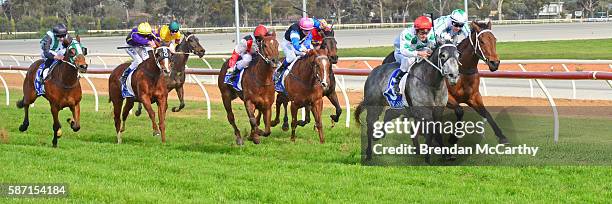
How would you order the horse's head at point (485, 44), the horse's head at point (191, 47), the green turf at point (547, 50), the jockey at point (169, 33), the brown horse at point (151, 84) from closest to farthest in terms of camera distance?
the horse's head at point (485, 44)
the brown horse at point (151, 84)
the horse's head at point (191, 47)
the jockey at point (169, 33)
the green turf at point (547, 50)

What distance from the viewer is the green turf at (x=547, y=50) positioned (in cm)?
3156

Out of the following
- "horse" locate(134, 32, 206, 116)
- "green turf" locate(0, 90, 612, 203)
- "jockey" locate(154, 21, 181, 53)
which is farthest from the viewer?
"jockey" locate(154, 21, 181, 53)

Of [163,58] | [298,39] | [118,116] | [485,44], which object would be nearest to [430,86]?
[485,44]

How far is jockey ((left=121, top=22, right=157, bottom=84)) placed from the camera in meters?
12.8

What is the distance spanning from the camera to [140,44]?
12984 mm

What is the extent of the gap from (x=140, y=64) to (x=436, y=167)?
533 centimetres

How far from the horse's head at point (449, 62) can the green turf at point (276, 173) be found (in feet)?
2.54

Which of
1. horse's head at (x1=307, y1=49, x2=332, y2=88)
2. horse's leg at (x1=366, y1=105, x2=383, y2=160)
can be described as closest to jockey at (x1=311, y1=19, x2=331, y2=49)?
horse's head at (x1=307, y1=49, x2=332, y2=88)

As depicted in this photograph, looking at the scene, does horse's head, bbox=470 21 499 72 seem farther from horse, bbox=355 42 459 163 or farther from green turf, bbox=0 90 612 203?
green turf, bbox=0 90 612 203

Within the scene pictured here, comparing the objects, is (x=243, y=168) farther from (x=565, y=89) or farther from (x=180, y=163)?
(x=565, y=89)

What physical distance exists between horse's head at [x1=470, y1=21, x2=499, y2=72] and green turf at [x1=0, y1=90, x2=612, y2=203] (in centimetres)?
109

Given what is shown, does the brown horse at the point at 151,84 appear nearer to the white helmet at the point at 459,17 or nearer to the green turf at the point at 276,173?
the green turf at the point at 276,173

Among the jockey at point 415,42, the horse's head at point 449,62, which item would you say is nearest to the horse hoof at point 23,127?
the jockey at point 415,42

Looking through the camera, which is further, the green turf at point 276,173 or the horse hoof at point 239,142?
the horse hoof at point 239,142
